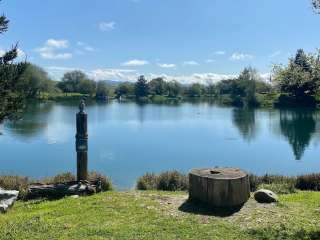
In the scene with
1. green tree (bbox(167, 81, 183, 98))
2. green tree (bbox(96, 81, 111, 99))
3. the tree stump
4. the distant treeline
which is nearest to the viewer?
the tree stump

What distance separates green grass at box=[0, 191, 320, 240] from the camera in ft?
23.7

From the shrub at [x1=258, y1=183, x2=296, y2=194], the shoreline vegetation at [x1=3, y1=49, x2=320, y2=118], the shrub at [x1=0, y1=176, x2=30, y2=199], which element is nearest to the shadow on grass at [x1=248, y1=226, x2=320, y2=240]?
the shrub at [x1=258, y1=183, x2=296, y2=194]

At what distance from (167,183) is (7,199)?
538cm

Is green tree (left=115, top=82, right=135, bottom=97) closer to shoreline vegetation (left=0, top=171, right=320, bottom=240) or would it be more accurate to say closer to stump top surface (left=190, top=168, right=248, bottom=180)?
shoreline vegetation (left=0, top=171, right=320, bottom=240)

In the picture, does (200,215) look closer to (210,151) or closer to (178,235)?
(178,235)

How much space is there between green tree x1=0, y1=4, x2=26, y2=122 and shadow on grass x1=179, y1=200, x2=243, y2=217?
4.28 metres

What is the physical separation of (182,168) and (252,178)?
9.71 m

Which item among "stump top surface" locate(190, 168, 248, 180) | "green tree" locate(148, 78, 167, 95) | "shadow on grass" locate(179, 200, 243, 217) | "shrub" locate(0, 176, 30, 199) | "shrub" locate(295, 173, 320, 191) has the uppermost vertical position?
"green tree" locate(148, 78, 167, 95)

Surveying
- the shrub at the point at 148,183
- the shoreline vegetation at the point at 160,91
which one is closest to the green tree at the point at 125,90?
the shoreline vegetation at the point at 160,91

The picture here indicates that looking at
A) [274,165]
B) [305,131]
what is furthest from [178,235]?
[305,131]

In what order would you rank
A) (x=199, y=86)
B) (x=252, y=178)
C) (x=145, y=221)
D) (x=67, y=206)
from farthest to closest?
(x=199, y=86), (x=252, y=178), (x=67, y=206), (x=145, y=221)

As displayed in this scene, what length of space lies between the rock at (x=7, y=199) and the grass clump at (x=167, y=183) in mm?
4585

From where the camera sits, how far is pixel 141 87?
150250 mm

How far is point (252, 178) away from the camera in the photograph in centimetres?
1418
